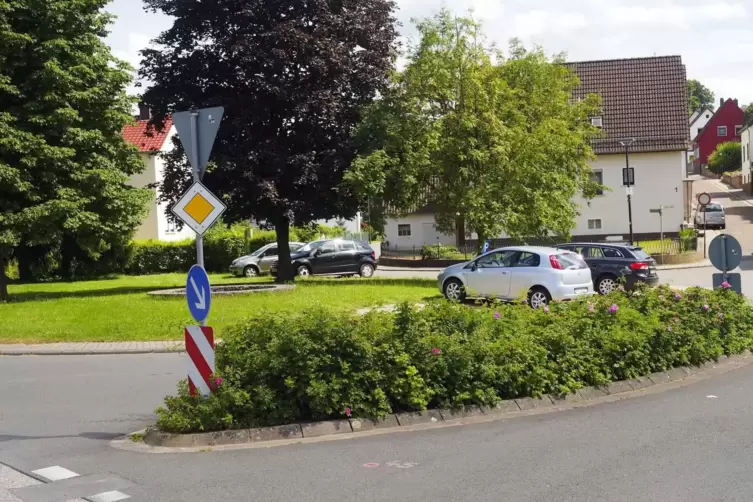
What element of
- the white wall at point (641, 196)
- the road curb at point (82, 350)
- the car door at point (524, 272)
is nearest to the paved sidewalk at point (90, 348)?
the road curb at point (82, 350)

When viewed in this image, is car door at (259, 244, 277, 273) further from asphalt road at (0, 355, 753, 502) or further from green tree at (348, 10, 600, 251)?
asphalt road at (0, 355, 753, 502)

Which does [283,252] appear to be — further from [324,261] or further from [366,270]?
[366,270]

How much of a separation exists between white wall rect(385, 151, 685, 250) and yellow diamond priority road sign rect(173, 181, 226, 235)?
144 feet

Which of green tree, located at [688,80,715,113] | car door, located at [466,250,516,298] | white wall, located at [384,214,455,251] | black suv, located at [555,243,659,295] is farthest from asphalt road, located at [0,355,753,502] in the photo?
green tree, located at [688,80,715,113]

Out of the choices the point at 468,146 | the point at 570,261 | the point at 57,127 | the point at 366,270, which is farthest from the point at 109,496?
the point at 366,270

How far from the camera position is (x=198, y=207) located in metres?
8.78

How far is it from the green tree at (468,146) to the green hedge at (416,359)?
16.5 m

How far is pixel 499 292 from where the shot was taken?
20.9m

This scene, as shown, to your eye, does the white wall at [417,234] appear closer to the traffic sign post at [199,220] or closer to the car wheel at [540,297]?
the car wheel at [540,297]

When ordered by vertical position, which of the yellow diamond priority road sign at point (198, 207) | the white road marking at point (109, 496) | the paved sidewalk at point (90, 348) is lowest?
the white road marking at point (109, 496)

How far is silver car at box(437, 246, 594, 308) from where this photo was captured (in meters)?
20.2

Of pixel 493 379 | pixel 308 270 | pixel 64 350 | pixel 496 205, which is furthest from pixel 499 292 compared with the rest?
pixel 308 270

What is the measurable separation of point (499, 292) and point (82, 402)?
484 inches

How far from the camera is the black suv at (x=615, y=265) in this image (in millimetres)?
24844
